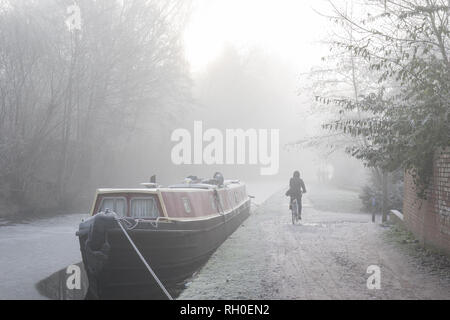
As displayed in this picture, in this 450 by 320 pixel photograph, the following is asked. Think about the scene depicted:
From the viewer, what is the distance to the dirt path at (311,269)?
642 cm

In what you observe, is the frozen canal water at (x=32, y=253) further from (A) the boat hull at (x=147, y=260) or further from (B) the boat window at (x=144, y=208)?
(B) the boat window at (x=144, y=208)

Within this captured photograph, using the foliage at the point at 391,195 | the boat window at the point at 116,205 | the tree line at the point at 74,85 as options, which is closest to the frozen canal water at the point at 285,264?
the boat window at the point at 116,205

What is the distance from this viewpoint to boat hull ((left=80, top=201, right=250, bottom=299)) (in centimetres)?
816

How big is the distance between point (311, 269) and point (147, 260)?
2.82 meters

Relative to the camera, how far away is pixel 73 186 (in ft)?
86.9

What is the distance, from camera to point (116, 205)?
958 centimetres

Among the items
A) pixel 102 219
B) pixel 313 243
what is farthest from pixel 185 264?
pixel 313 243

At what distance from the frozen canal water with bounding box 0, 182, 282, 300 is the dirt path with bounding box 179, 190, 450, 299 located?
3250 millimetres

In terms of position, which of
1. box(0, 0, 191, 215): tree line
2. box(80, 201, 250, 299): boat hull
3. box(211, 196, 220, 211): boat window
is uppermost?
box(0, 0, 191, 215): tree line

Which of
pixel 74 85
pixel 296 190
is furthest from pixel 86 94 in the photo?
pixel 296 190

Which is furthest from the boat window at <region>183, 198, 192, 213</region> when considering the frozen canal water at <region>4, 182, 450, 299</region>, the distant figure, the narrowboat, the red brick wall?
the distant figure

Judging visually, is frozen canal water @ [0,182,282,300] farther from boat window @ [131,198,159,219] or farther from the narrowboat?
boat window @ [131,198,159,219]

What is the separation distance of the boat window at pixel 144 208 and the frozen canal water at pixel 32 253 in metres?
2.14

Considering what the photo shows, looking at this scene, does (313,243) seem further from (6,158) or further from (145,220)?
(6,158)
